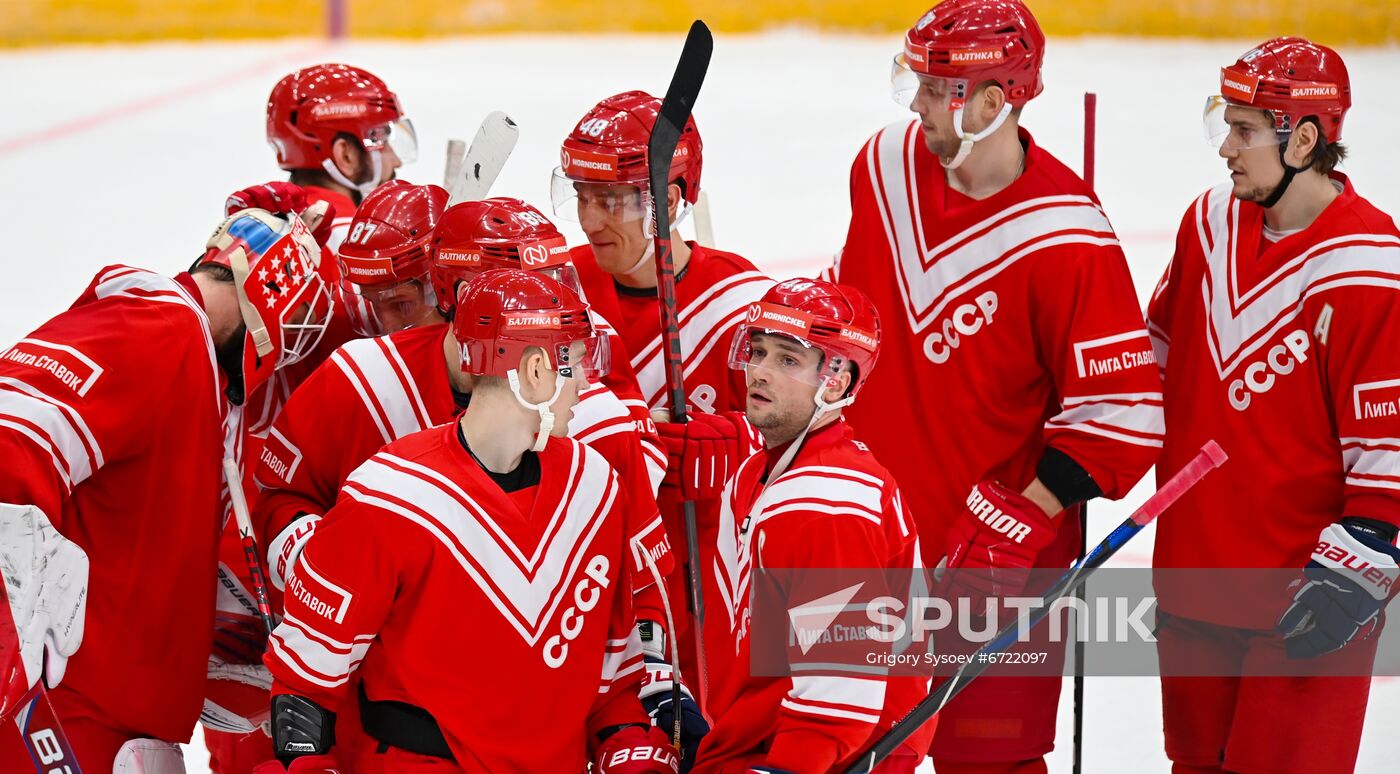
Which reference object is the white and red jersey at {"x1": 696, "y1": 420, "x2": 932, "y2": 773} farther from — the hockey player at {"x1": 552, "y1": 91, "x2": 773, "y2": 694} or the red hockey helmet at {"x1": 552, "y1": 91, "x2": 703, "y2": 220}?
the red hockey helmet at {"x1": 552, "y1": 91, "x2": 703, "y2": 220}

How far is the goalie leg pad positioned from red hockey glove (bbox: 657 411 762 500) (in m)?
0.92

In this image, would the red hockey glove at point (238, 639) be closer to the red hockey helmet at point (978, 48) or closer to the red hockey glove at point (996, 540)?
the red hockey glove at point (996, 540)

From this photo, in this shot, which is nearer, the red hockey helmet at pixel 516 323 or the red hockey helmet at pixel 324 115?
the red hockey helmet at pixel 516 323

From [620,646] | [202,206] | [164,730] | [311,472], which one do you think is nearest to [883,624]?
[620,646]

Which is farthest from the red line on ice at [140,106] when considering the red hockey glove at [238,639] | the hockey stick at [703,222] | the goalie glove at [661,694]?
the goalie glove at [661,694]

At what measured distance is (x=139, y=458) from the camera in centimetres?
257

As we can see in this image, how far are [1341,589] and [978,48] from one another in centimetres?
110

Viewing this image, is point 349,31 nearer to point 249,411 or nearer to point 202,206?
point 202,206

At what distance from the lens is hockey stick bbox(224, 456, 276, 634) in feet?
8.89

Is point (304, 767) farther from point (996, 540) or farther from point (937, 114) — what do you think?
point (937, 114)

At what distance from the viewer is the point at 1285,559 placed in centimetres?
299

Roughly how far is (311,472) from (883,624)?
972 mm

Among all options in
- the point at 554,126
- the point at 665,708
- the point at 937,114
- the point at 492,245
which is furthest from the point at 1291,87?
the point at 554,126

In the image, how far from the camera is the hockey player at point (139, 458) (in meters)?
2.41
